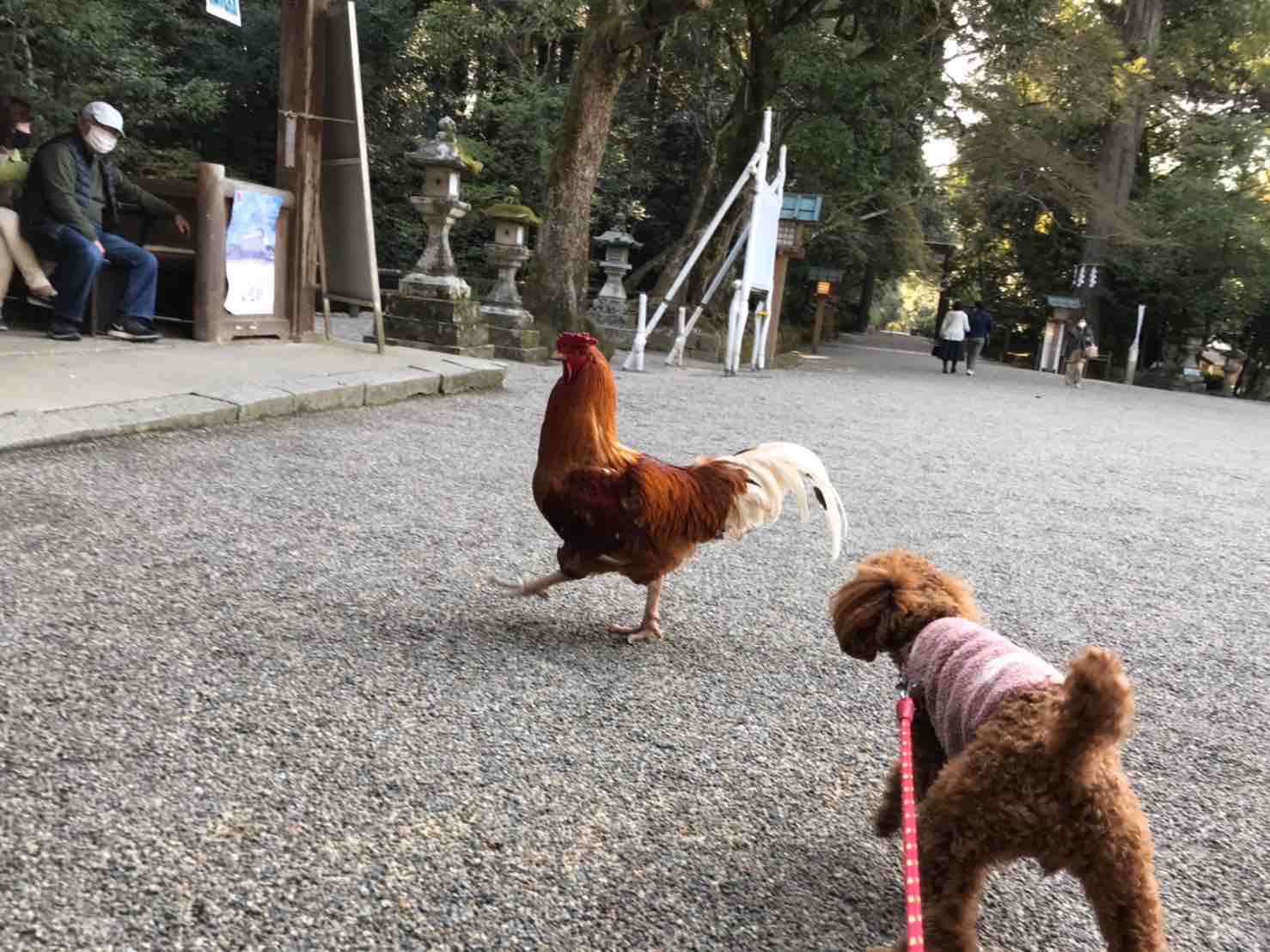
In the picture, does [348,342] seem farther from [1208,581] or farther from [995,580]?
[1208,581]

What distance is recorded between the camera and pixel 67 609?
267 cm

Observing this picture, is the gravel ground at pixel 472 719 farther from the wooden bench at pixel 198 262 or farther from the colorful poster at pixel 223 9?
the colorful poster at pixel 223 9

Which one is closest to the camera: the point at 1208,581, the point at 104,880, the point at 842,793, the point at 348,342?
the point at 104,880

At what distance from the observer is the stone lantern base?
33.6 ft

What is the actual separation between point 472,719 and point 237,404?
3.64 meters

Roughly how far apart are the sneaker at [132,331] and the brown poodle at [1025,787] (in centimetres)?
668

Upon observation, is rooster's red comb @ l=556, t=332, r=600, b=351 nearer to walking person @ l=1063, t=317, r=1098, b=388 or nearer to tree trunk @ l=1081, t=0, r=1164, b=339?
walking person @ l=1063, t=317, r=1098, b=388

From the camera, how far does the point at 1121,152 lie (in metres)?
24.5

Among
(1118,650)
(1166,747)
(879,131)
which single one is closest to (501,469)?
(1118,650)

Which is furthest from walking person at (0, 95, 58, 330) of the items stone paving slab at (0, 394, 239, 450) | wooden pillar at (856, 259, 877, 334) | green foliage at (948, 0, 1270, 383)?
wooden pillar at (856, 259, 877, 334)

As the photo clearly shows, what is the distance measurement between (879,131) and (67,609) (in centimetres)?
1710

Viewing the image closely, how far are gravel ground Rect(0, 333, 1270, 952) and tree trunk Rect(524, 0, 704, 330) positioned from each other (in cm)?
762

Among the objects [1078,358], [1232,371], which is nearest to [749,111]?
[1078,358]

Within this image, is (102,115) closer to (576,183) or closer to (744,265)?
(576,183)
